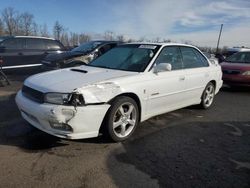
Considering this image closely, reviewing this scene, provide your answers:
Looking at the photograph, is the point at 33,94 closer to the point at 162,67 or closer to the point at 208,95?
the point at 162,67

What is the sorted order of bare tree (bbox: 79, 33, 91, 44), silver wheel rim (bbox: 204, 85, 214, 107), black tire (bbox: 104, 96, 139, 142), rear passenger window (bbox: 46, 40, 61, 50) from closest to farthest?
black tire (bbox: 104, 96, 139, 142) → silver wheel rim (bbox: 204, 85, 214, 107) → rear passenger window (bbox: 46, 40, 61, 50) → bare tree (bbox: 79, 33, 91, 44)

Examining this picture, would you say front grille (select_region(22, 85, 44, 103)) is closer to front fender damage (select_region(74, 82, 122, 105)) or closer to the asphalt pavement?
front fender damage (select_region(74, 82, 122, 105))

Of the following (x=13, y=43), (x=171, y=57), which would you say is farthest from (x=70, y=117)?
(x=13, y=43)

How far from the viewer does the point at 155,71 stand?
4418 mm

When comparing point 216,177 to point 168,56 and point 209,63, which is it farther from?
point 209,63

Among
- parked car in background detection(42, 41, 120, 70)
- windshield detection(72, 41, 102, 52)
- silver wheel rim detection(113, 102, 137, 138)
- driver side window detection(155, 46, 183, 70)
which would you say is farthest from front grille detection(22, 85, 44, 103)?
windshield detection(72, 41, 102, 52)

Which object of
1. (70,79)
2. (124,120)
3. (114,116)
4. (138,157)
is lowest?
(138,157)

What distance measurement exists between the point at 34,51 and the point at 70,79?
24.9 ft

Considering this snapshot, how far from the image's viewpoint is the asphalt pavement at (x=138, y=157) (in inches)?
114

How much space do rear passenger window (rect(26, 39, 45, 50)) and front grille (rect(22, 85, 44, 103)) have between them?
7179 mm

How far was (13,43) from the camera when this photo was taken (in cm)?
1006

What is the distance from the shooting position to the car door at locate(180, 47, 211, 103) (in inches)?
207

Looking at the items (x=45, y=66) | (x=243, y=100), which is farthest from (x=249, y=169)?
(x=45, y=66)

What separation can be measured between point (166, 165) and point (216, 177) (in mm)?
616
